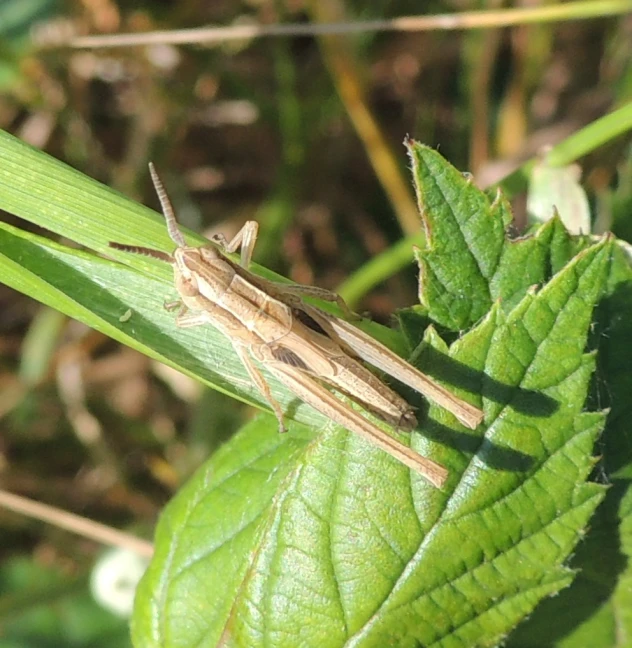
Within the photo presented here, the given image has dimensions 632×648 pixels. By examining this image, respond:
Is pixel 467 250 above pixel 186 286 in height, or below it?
below

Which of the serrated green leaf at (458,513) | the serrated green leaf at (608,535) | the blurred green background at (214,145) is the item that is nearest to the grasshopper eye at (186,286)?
the serrated green leaf at (458,513)

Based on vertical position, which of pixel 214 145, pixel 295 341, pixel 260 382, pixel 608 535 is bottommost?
pixel 608 535

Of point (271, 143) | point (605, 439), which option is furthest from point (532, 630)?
point (271, 143)

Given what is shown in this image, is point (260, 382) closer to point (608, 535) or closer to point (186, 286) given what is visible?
point (186, 286)

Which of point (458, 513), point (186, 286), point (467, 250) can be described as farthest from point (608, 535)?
point (186, 286)

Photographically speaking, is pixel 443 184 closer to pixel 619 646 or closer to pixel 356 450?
pixel 356 450
